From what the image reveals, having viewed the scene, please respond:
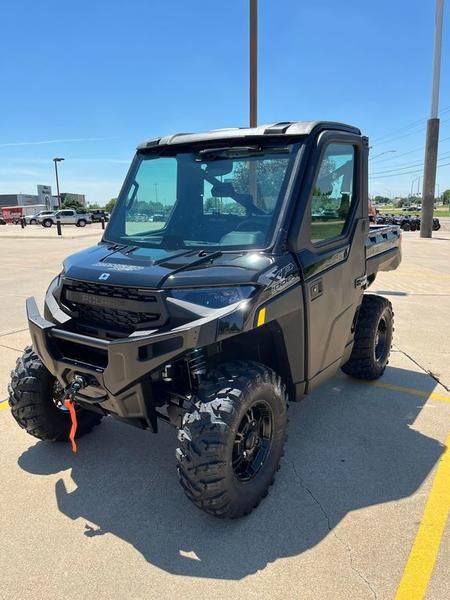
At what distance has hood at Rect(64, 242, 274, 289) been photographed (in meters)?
2.64

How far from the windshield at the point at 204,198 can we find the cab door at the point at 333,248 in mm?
262

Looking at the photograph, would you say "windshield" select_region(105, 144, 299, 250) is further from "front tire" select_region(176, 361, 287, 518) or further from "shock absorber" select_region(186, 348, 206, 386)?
"front tire" select_region(176, 361, 287, 518)

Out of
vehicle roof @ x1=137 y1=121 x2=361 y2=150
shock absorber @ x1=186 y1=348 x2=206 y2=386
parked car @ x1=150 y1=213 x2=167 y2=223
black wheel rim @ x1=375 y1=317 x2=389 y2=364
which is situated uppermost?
vehicle roof @ x1=137 y1=121 x2=361 y2=150

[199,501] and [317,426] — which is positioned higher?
[199,501]

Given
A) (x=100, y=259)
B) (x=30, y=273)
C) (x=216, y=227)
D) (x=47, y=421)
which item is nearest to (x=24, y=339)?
(x=47, y=421)

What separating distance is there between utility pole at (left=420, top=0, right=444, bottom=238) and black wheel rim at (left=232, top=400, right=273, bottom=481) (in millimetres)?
24777

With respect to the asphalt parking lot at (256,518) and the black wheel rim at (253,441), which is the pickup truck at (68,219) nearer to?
the asphalt parking lot at (256,518)

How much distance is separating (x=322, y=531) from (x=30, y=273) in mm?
11631

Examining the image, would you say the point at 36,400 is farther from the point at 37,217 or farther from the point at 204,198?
the point at 37,217

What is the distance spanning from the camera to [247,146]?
3.17 m

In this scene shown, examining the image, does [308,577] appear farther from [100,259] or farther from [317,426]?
[100,259]

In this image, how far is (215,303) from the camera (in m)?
2.59

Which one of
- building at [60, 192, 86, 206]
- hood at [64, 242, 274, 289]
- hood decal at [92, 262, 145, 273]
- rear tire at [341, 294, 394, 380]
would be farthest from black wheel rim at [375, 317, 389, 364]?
building at [60, 192, 86, 206]

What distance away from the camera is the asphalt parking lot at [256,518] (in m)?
2.32
